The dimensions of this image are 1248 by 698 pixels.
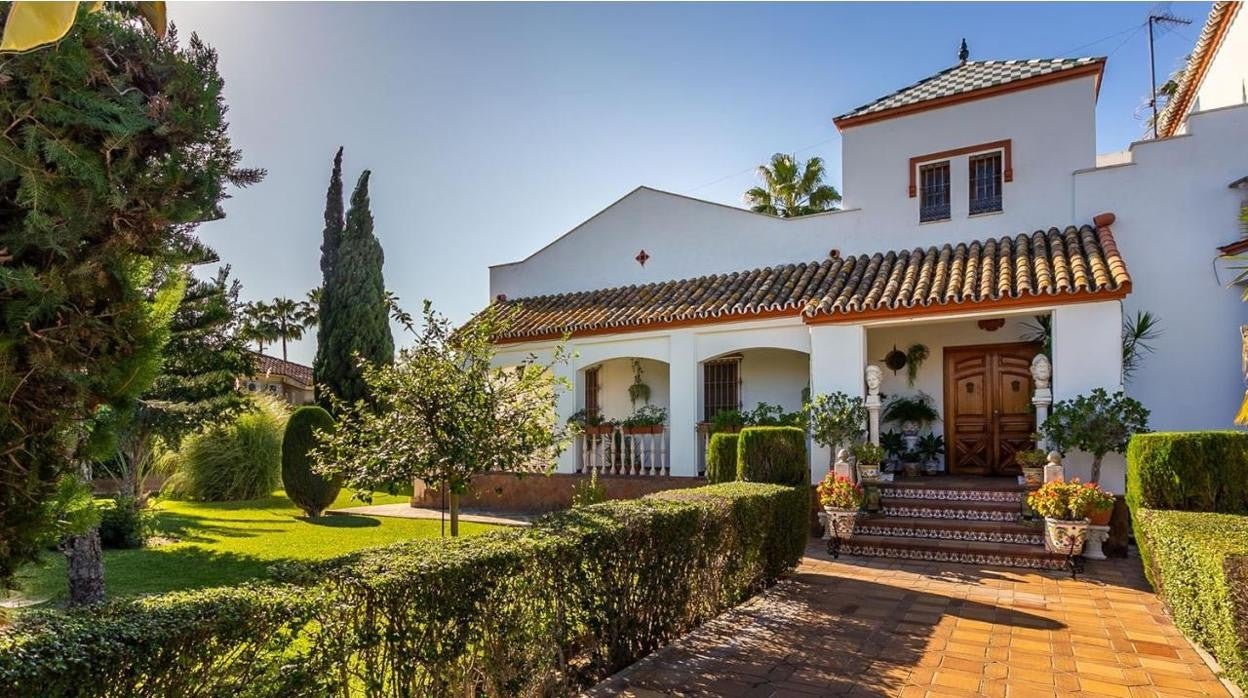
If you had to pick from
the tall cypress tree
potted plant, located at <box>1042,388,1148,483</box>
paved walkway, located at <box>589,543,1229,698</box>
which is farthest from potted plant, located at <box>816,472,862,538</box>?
the tall cypress tree

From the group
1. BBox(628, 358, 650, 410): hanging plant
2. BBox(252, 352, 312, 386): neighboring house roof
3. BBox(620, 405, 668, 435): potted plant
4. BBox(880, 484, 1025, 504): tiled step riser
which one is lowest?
BBox(880, 484, 1025, 504): tiled step riser

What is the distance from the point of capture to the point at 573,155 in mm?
12531

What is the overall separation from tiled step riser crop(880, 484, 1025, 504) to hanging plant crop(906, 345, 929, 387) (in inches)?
116

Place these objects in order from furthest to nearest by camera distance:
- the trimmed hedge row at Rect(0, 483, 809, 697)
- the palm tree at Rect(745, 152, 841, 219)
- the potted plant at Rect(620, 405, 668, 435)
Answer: the palm tree at Rect(745, 152, 841, 219)
the potted plant at Rect(620, 405, 668, 435)
the trimmed hedge row at Rect(0, 483, 809, 697)

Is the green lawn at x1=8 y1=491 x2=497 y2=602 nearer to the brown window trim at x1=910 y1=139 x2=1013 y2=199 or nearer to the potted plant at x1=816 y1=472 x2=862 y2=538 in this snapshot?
the potted plant at x1=816 y1=472 x2=862 y2=538

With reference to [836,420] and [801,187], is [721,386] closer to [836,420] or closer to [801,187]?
[836,420]

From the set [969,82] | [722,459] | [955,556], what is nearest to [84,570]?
[722,459]

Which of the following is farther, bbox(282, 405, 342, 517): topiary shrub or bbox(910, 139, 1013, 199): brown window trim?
bbox(282, 405, 342, 517): topiary shrub

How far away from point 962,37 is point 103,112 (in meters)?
16.2

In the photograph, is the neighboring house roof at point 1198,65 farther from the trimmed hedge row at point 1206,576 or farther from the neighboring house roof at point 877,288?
the trimmed hedge row at point 1206,576

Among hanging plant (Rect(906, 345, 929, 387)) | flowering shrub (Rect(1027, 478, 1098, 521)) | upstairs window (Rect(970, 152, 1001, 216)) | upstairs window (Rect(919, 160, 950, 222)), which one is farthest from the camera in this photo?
upstairs window (Rect(919, 160, 950, 222))

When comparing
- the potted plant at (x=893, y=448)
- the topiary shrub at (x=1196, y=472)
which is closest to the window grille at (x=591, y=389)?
the potted plant at (x=893, y=448)

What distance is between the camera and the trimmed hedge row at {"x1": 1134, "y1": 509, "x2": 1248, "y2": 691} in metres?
4.39

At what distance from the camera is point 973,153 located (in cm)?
1295
